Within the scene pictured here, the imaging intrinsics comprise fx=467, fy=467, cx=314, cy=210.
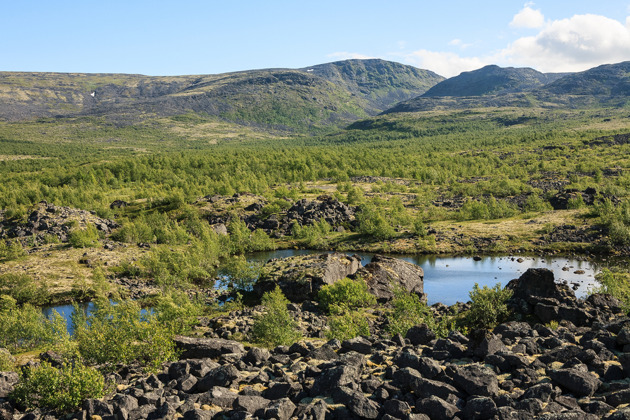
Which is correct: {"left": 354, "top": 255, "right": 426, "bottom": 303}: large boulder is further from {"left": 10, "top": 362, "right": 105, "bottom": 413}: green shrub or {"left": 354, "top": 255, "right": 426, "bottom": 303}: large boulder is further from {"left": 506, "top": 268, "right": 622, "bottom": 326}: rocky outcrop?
{"left": 10, "top": 362, "right": 105, "bottom": 413}: green shrub

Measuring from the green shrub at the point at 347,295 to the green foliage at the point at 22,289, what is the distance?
4059cm

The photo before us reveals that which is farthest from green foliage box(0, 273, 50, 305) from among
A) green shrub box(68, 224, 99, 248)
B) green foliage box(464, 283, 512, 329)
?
green foliage box(464, 283, 512, 329)

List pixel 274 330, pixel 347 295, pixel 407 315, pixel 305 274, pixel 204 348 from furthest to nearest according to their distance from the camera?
pixel 305 274
pixel 347 295
pixel 407 315
pixel 274 330
pixel 204 348

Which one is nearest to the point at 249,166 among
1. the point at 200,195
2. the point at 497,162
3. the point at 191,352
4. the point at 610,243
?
the point at 200,195

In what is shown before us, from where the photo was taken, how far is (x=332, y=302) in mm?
54000

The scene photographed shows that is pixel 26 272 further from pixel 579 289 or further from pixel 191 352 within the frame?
pixel 579 289

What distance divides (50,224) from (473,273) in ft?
271

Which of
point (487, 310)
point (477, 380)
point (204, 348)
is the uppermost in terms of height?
point (477, 380)

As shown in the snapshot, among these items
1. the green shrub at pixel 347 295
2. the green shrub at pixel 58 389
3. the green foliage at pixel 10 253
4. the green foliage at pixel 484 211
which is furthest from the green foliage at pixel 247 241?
the green shrub at pixel 58 389

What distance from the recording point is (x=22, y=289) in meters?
64.2

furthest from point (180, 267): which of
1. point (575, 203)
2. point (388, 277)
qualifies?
point (575, 203)

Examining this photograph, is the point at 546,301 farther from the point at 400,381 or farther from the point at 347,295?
the point at 400,381

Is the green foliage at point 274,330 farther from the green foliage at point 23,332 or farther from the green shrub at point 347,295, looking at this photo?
the green foliage at point 23,332

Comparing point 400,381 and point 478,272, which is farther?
point 478,272
